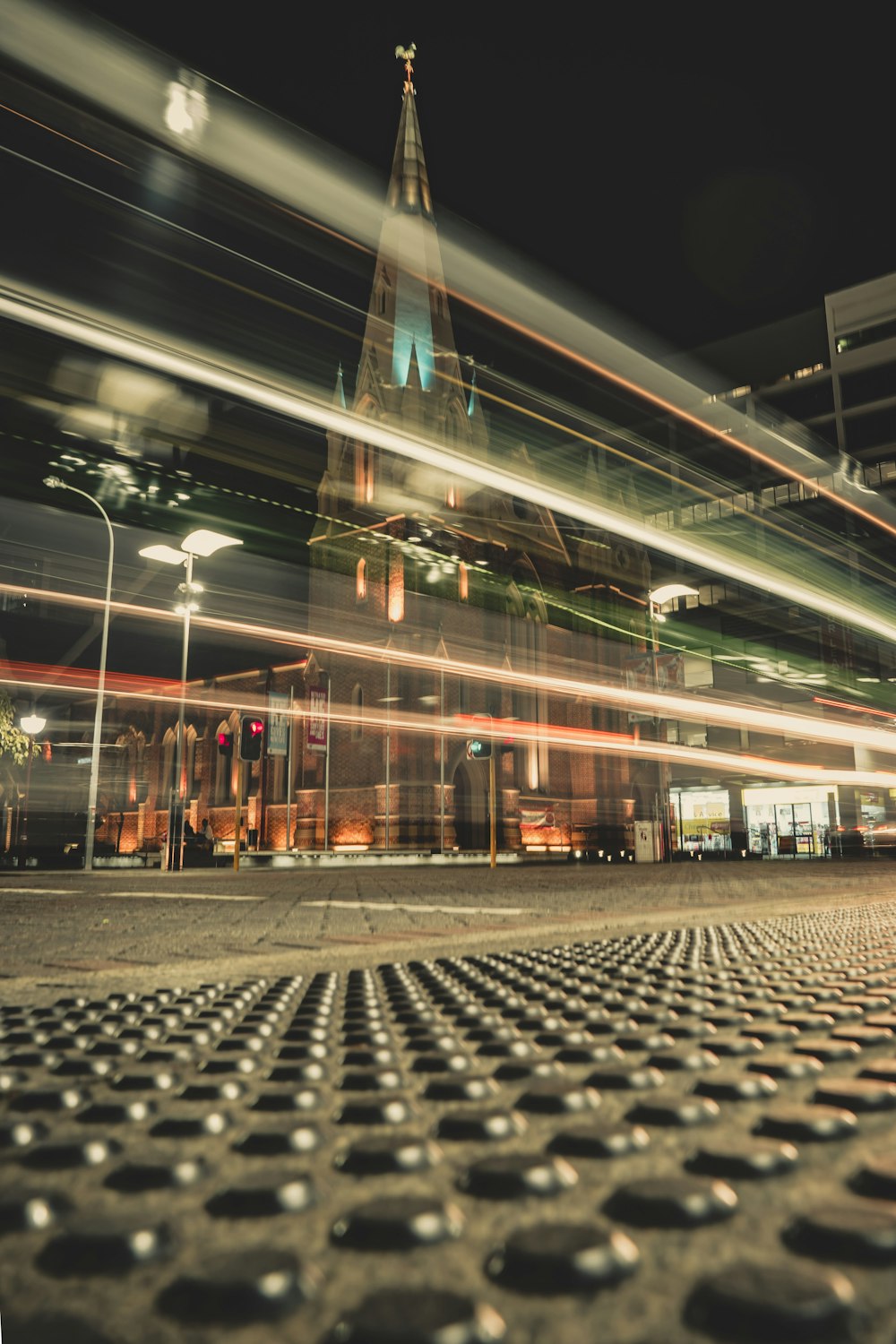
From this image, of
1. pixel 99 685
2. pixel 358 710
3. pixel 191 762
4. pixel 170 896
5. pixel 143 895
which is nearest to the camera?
pixel 170 896

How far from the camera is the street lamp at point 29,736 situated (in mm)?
25888

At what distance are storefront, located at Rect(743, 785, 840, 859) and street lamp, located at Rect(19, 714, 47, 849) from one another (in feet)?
93.6

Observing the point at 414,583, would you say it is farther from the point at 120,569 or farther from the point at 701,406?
the point at 701,406

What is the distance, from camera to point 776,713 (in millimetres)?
27844

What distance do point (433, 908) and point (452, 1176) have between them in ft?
21.1

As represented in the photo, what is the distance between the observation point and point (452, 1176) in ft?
3.08

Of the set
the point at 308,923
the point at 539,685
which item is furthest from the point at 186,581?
the point at 539,685

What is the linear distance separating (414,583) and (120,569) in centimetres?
1738

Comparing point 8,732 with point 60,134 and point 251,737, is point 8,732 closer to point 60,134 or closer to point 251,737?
point 251,737

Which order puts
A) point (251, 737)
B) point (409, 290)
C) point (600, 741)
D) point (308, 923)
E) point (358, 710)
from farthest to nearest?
point (600, 741)
point (409, 290)
point (358, 710)
point (251, 737)
point (308, 923)

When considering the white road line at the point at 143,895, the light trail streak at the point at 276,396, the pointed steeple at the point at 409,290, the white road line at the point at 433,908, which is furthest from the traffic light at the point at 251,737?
the pointed steeple at the point at 409,290

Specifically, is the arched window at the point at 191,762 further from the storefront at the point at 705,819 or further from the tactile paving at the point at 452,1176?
the tactile paving at the point at 452,1176

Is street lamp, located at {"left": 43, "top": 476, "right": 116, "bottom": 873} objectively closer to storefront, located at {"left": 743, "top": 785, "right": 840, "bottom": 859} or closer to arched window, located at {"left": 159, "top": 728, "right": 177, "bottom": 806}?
storefront, located at {"left": 743, "top": 785, "right": 840, "bottom": 859}

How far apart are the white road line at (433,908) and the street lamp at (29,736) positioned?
1671cm
